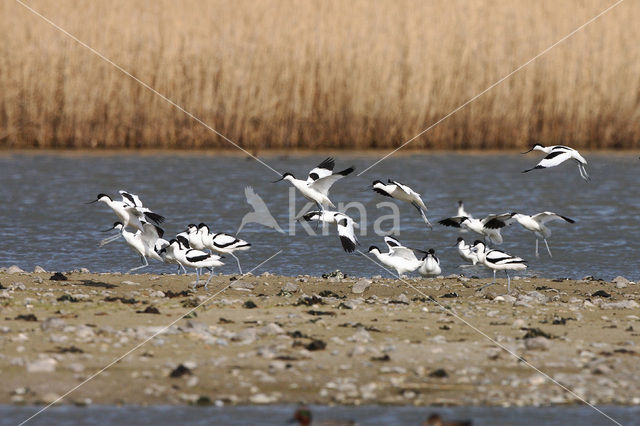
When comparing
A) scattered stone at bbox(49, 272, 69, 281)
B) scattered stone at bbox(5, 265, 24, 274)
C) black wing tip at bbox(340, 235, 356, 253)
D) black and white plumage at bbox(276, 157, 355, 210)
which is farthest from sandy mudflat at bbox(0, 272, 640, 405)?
black and white plumage at bbox(276, 157, 355, 210)

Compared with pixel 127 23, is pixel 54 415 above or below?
below

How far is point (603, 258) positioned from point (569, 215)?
4324 millimetres

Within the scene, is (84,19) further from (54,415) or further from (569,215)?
(54,415)

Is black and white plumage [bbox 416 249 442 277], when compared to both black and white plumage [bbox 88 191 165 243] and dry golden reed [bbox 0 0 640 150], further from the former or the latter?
dry golden reed [bbox 0 0 640 150]

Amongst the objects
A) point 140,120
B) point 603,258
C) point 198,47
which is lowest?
point 603,258

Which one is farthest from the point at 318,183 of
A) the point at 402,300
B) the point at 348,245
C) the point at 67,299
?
the point at 67,299

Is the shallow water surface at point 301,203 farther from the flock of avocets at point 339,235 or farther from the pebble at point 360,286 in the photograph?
the pebble at point 360,286

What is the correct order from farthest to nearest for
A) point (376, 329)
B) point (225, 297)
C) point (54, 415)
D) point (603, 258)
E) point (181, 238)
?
point (603, 258)
point (181, 238)
point (225, 297)
point (376, 329)
point (54, 415)

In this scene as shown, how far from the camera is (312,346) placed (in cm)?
889

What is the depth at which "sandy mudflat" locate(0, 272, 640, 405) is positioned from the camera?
777cm

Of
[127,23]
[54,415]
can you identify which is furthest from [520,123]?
[54,415]

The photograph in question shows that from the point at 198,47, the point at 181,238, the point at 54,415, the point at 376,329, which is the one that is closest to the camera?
the point at 54,415

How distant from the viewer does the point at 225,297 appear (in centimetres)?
1183

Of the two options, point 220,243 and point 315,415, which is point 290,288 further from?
point 315,415
